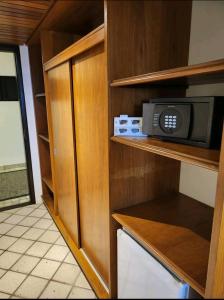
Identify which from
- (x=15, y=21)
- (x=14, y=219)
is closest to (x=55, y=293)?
(x=15, y=21)

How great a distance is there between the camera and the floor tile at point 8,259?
1578mm

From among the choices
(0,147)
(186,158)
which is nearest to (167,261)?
(186,158)

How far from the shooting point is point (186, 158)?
0.65 meters

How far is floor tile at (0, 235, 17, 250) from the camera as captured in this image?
6.00ft

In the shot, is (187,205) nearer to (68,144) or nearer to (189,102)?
(189,102)

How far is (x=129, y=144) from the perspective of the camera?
2.85ft

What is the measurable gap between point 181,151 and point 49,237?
1638mm

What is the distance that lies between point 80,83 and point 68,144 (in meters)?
0.49

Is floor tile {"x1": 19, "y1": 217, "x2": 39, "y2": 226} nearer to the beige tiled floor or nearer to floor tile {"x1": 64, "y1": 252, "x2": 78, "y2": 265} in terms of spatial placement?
the beige tiled floor

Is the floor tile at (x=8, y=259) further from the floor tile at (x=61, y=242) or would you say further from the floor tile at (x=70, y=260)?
the floor tile at (x=70, y=260)

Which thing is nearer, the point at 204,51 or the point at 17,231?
the point at 204,51

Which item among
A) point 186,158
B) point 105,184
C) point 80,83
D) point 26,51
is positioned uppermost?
point 26,51

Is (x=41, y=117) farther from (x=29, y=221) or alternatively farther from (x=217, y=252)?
(x=217, y=252)

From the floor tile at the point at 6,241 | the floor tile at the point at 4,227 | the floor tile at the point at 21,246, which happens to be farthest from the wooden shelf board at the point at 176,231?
the floor tile at the point at 4,227
